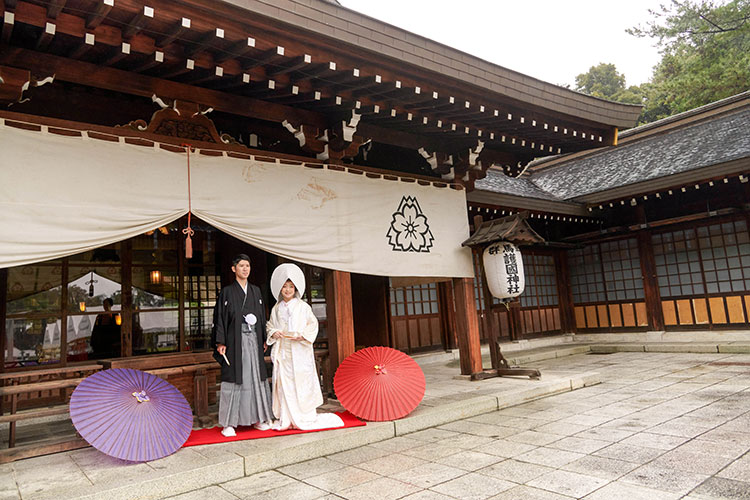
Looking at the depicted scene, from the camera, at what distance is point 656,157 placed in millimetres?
10922

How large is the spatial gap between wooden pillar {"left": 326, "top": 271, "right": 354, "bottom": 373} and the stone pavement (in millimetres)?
1012

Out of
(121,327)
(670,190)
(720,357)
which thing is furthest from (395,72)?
(720,357)

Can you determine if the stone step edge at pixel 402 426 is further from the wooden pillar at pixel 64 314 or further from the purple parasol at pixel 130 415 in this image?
the wooden pillar at pixel 64 314

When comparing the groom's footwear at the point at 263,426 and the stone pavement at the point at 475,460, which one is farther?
the groom's footwear at the point at 263,426

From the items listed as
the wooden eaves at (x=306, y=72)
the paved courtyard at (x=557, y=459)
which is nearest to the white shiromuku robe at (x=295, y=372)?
the paved courtyard at (x=557, y=459)

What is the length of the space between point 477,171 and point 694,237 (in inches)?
241

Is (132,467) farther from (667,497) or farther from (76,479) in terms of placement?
(667,497)

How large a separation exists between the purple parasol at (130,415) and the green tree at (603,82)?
3356 centimetres

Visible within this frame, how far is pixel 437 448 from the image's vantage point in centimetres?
381

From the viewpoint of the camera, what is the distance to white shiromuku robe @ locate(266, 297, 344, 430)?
13.6 feet

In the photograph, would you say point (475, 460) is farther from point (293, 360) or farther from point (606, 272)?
point (606, 272)

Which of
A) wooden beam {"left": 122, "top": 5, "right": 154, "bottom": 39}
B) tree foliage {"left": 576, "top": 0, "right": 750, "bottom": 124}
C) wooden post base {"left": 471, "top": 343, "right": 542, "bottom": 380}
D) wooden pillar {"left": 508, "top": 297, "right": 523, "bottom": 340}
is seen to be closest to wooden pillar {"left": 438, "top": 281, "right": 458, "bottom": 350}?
wooden pillar {"left": 508, "top": 297, "right": 523, "bottom": 340}

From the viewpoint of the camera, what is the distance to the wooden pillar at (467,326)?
20.4ft

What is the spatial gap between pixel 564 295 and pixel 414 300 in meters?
4.88
